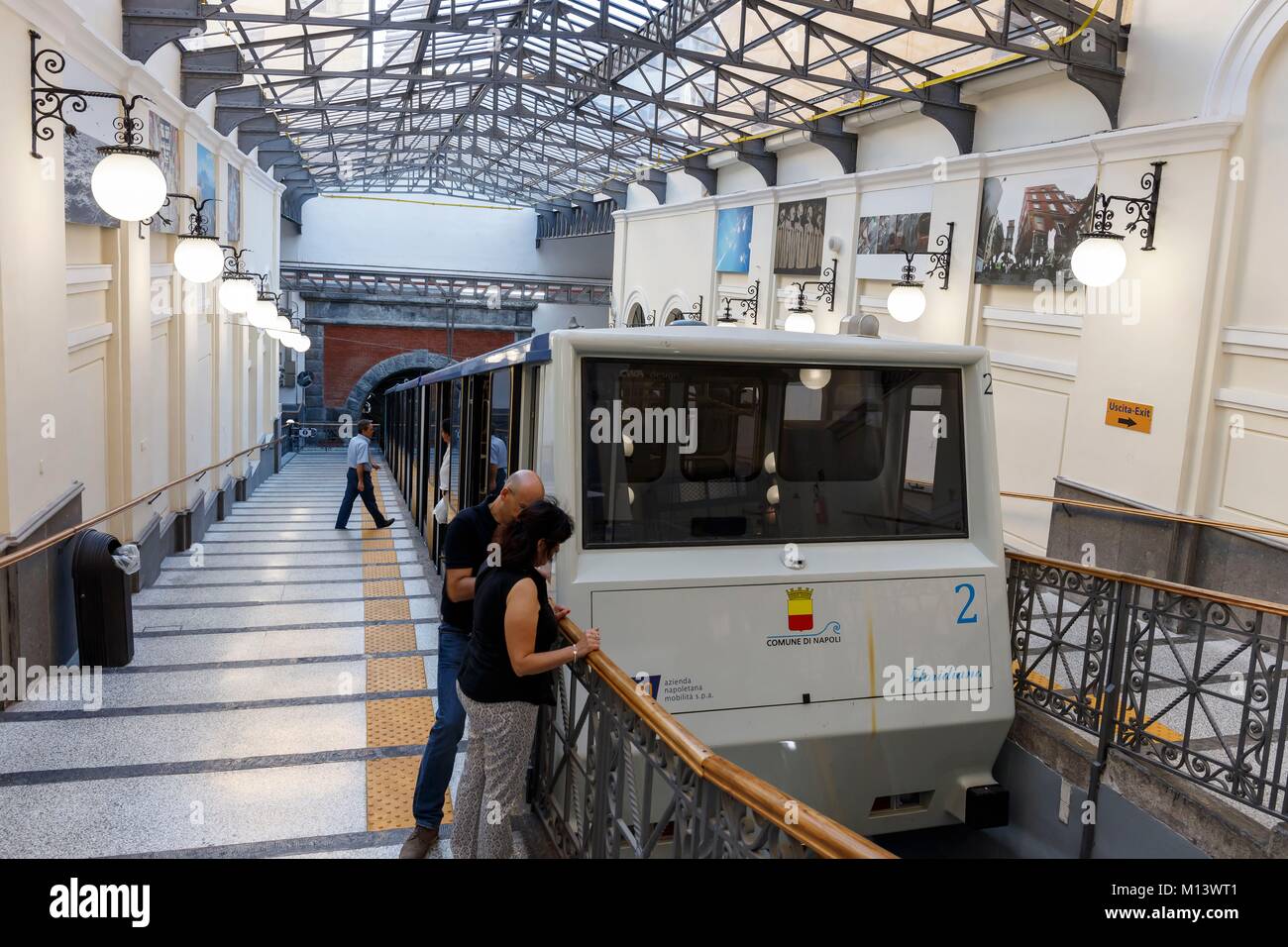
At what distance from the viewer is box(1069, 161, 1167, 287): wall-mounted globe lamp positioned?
7973mm

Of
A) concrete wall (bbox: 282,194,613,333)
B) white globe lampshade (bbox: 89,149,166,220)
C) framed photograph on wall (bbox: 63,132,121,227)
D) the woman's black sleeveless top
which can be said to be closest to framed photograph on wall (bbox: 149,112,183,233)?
framed photograph on wall (bbox: 63,132,121,227)

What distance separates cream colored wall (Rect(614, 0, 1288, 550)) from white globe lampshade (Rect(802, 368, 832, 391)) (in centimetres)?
486

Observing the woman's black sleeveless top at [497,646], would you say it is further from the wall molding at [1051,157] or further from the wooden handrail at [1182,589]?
the wall molding at [1051,157]

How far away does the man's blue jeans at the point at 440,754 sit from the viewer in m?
4.15

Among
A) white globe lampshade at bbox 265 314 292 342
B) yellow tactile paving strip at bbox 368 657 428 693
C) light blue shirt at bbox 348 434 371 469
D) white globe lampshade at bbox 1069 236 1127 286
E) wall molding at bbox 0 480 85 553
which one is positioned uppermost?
white globe lampshade at bbox 1069 236 1127 286

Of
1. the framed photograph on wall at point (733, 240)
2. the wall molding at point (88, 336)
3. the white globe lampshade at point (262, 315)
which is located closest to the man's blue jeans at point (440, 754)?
the wall molding at point (88, 336)

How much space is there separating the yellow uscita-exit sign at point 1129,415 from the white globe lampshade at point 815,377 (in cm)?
533

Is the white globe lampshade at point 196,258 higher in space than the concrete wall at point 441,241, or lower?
lower

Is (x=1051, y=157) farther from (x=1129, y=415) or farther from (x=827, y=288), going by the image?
(x=827, y=288)

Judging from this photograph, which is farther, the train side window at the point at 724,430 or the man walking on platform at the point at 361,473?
the man walking on platform at the point at 361,473

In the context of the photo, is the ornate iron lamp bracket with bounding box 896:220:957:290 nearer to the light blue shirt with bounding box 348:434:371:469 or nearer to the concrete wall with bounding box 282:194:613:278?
the light blue shirt with bounding box 348:434:371:469

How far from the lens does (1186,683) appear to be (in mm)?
4684
